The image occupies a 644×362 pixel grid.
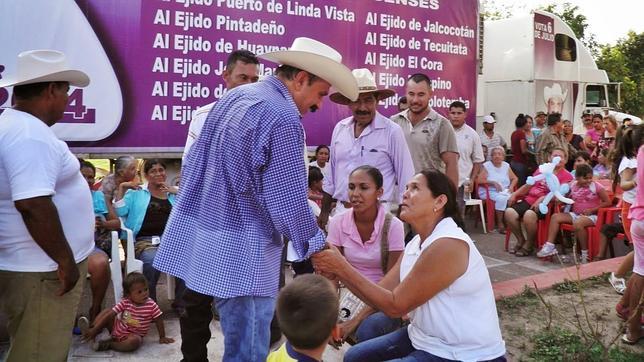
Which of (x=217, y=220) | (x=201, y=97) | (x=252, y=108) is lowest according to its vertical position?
(x=217, y=220)

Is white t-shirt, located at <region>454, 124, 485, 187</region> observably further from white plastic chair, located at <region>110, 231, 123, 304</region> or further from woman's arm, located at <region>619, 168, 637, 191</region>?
white plastic chair, located at <region>110, 231, 123, 304</region>

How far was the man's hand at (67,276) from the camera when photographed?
2449mm

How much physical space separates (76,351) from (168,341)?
1.85ft

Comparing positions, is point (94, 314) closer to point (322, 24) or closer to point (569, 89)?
point (322, 24)

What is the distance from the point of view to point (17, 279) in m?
2.46

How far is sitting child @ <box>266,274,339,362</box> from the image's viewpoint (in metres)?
2.00

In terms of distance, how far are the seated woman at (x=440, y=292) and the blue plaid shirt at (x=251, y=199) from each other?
213mm

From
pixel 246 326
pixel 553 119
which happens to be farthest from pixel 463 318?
pixel 553 119

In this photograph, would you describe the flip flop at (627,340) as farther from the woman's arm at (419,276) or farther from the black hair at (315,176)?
the black hair at (315,176)

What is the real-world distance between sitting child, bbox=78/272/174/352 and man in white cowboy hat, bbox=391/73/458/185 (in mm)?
2178

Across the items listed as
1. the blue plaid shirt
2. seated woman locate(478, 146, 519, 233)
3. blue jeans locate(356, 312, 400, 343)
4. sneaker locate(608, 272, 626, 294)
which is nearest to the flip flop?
sneaker locate(608, 272, 626, 294)

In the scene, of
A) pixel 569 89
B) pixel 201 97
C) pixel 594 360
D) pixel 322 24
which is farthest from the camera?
pixel 569 89

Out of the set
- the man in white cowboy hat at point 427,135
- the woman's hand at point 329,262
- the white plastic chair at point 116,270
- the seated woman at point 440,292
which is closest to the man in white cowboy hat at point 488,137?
the man in white cowboy hat at point 427,135

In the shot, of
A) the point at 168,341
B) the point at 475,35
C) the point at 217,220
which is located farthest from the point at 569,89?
the point at 217,220
